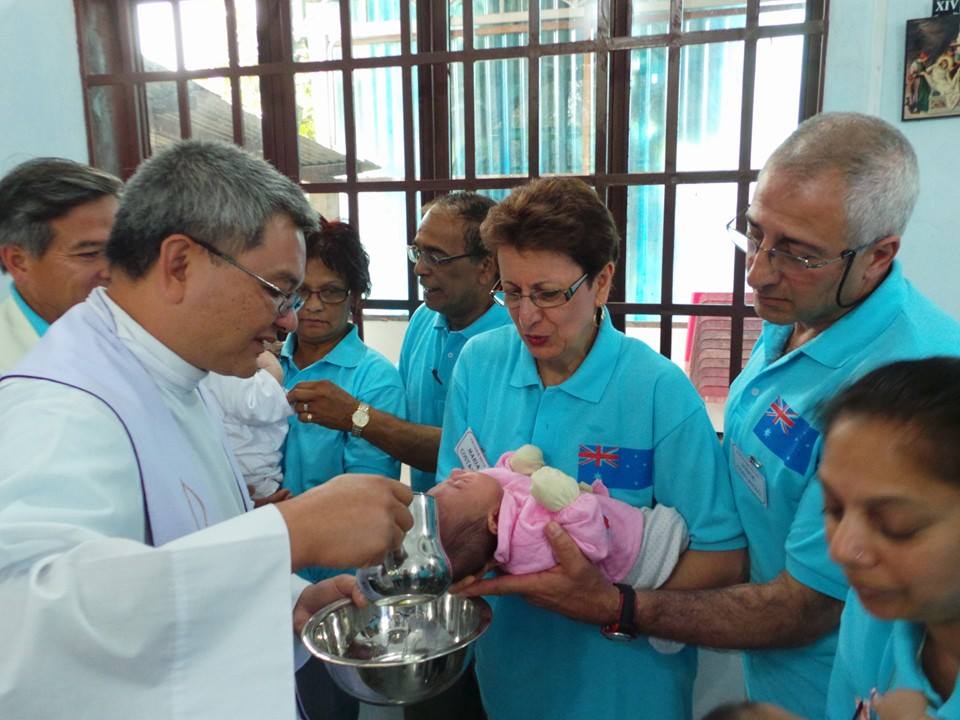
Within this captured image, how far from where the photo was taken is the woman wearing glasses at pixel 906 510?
95 centimetres

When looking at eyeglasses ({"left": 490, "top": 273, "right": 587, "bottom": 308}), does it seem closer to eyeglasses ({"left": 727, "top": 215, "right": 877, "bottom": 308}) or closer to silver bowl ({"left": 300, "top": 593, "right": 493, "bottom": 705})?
eyeglasses ({"left": 727, "top": 215, "right": 877, "bottom": 308})

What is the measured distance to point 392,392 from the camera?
2.62 metres

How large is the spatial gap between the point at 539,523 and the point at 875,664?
0.74m

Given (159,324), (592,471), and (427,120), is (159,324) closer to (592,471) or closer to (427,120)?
(592,471)

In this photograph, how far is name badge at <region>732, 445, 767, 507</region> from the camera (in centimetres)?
164

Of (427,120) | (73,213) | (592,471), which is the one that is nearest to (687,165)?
(427,120)

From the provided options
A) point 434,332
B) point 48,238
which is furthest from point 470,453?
point 48,238

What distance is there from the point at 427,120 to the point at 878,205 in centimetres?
246

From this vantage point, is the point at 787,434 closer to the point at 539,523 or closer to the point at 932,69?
the point at 539,523

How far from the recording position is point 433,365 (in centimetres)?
282

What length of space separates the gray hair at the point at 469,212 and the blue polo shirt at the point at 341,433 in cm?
56

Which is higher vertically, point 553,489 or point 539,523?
point 553,489

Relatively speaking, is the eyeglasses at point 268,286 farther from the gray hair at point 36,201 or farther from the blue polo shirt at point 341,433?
the blue polo shirt at point 341,433

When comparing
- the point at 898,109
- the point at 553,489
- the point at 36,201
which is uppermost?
the point at 898,109
